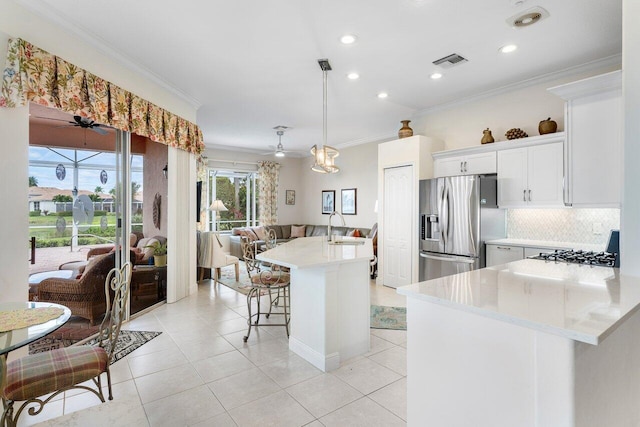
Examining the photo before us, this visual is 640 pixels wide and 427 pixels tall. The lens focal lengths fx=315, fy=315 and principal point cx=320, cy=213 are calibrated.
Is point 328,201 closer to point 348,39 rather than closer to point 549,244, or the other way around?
point 549,244

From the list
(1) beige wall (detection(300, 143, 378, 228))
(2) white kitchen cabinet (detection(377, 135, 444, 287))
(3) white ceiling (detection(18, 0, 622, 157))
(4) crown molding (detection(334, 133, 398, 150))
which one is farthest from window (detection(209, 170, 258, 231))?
(2) white kitchen cabinet (detection(377, 135, 444, 287))

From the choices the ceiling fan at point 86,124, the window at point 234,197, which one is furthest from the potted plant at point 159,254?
the window at point 234,197

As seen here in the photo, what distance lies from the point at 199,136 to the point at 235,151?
3.46 meters

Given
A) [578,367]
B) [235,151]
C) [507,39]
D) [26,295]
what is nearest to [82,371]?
[26,295]

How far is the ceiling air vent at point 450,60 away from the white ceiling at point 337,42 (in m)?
0.07

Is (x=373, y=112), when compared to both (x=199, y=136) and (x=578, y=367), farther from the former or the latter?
(x=578, y=367)

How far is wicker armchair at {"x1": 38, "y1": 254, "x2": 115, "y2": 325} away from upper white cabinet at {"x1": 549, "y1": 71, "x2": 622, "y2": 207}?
4.56 meters

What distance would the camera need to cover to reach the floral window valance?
224cm

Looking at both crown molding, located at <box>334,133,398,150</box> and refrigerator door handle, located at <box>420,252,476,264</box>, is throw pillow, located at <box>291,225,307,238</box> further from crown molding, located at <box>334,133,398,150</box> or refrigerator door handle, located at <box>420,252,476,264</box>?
refrigerator door handle, located at <box>420,252,476,264</box>

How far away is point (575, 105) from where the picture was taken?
2416 millimetres

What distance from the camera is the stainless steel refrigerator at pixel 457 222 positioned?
4.04 m

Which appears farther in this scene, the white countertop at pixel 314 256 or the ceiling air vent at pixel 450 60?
the ceiling air vent at pixel 450 60

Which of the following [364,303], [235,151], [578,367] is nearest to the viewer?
[578,367]

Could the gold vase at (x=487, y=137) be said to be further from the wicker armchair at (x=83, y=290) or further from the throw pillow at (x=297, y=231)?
the throw pillow at (x=297, y=231)
